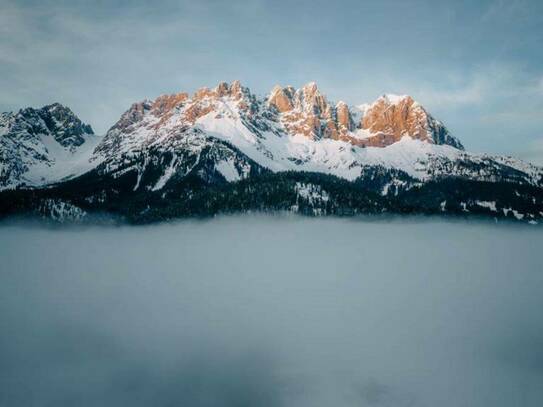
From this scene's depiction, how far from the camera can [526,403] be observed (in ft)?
627

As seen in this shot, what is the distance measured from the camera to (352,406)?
653 ft

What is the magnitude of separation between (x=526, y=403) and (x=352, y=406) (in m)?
67.8
